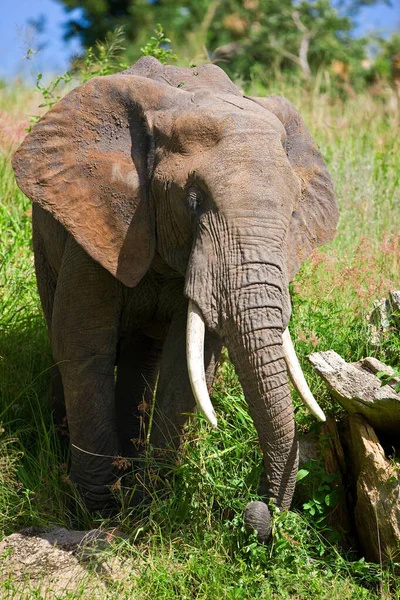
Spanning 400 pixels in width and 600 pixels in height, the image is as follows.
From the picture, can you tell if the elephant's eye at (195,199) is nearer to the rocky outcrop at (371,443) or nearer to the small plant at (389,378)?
the rocky outcrop at (371,443)

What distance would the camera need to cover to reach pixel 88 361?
557cm

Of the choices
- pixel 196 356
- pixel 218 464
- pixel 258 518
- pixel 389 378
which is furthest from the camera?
pixel 218 464

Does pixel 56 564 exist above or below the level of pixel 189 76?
below

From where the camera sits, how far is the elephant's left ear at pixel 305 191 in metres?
5.39

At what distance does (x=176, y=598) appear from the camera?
4711 mm

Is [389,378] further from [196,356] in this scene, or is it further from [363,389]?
[196,356]

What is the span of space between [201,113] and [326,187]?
1206 millimetres

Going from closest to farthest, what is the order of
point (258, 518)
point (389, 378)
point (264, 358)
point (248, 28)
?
1. point (264, 358)
2. point (258, 518)
3. point (389, 378)
4. point (248, 28)

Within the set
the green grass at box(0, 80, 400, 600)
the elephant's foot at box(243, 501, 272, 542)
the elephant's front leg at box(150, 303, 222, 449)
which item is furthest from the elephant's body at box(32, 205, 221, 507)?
the elephant's foot at box(243, 501, 272, 542)

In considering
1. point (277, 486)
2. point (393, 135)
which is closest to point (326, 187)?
point (277, 486)

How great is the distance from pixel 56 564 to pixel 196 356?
1279mm

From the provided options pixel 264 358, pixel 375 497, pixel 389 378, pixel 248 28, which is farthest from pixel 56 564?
pixel 248 28

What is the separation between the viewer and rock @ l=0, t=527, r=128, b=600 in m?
4.65

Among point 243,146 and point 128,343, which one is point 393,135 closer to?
point 128,343
